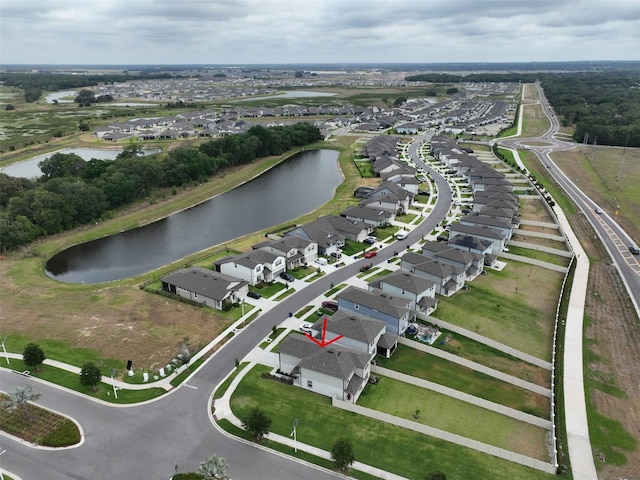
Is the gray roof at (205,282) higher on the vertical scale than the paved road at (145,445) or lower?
higher

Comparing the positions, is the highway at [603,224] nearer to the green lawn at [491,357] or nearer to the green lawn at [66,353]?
the green lawn at [491,357]

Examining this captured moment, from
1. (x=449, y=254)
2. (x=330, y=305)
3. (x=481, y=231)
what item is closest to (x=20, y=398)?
(x=330, y=305)

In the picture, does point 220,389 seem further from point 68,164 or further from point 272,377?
point 68,164

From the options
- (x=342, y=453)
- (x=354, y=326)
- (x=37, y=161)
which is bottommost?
(x=342, y=453)

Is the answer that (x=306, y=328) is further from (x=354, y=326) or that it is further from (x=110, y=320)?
(x=110, y=320)

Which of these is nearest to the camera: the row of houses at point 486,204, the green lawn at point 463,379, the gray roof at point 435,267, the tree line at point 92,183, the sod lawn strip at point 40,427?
the sod lawn strip at point 40,427

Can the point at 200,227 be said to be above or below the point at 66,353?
above

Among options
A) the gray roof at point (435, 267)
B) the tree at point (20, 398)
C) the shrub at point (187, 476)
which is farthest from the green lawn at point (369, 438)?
the gray roof at point (435, 267)


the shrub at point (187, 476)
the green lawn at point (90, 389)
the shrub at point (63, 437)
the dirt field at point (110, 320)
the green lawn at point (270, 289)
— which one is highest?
the green lawn at point (270, 289)
